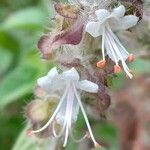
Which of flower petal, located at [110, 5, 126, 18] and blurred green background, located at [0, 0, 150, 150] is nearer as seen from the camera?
flower petal, located at [110, 5, 126, 18]

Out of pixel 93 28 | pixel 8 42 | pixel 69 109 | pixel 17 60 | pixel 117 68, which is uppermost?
pixel 93 28

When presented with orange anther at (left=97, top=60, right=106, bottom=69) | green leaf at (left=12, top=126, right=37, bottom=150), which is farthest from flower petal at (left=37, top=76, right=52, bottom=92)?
green leaf at (left=12, top=126, right=37, bottom=150)

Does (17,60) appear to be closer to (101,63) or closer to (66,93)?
(66,93)

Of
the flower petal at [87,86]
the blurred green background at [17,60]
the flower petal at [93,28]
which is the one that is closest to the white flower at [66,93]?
the flower petal at [87,86]

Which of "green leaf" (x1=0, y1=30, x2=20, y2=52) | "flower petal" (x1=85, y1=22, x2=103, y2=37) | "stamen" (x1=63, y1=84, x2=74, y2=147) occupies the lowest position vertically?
"green leaf" (x1=0, y1=30, x2=20, y2=52)

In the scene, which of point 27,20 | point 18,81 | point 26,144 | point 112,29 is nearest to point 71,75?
point 112,29

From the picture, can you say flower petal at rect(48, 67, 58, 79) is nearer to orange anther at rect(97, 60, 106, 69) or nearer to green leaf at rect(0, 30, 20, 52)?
orange anther at rect(97, 60, 106, 69)

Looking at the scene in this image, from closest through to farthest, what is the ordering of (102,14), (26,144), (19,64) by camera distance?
(102,14)
(26,144)
(19,64)

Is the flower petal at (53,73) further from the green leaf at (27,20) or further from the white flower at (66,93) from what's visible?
the green leaf at (27,20)
